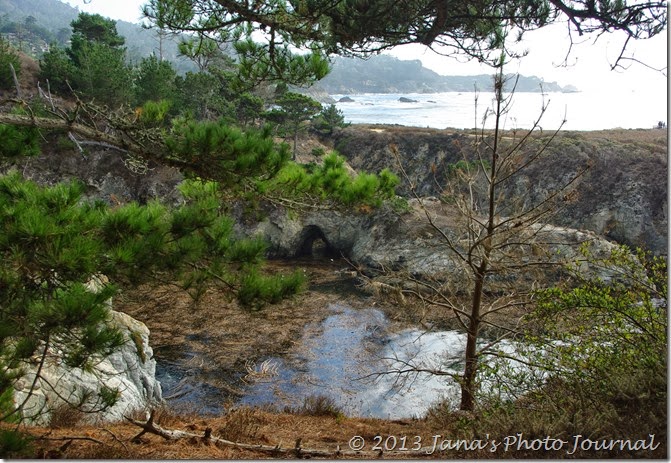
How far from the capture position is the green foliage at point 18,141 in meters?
2.78

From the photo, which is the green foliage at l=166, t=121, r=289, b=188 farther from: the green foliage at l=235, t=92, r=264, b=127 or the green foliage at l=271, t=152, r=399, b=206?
the green foliage at l=235, t=92, r=264, b=127

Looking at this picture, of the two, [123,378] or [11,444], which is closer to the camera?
[11,444]

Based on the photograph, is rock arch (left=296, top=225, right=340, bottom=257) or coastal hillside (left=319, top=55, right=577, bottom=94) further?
rock arch (left=296, top=225, right=340, bottom=257)

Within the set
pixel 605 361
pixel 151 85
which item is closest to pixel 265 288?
pixel 605 361

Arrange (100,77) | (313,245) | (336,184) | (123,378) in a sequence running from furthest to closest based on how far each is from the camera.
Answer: (313,245)
(100,77)
(123,378)
(336,184)

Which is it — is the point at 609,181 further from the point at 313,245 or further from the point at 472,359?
the point at 472,359

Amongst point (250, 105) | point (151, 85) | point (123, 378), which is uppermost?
point (151, 85)

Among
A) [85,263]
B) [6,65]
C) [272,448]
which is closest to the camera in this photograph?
[85,263]

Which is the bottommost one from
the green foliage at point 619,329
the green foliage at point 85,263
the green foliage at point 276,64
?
the green foliage at point 619,329

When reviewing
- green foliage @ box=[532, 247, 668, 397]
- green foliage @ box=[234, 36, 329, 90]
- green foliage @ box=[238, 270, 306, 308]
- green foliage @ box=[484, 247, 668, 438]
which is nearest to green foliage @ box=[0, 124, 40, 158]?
green foliage @ box=[238, 270, 306, 308]

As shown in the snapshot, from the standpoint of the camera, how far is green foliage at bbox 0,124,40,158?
2775 millimetres

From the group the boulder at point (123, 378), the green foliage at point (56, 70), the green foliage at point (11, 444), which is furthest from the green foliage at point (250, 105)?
the green foliage at point (11, 444)

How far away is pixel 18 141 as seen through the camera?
2.84 meters

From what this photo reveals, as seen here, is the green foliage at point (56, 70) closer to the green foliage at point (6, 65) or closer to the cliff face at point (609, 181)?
the green foliage at point (6, 65)
